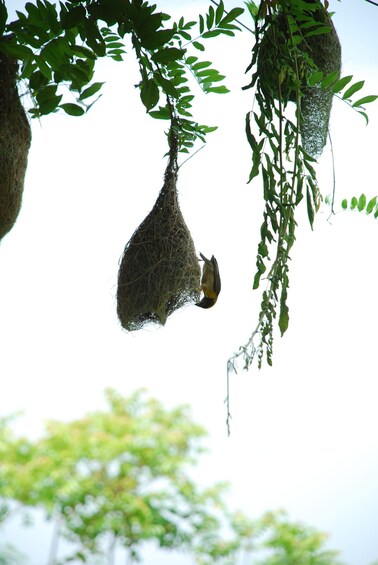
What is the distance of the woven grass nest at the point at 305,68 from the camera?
858mm

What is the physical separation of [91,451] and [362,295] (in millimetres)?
1636

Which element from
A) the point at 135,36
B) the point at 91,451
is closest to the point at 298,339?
the point at 91,451

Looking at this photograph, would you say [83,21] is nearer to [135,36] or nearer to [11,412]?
[135,36]

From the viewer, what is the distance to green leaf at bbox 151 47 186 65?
84 centimetres

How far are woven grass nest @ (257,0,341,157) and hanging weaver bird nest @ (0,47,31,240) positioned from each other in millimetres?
352

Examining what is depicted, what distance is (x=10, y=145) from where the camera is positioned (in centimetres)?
92

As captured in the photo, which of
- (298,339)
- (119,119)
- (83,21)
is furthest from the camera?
(298,339)

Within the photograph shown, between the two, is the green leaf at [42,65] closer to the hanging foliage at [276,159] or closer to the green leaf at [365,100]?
the hanging foliage at [276,159]

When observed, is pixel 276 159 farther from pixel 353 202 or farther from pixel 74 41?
pixel 353 202

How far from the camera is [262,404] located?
10.1ft

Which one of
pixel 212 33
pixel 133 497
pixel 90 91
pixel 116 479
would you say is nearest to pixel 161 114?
pixel 90 91

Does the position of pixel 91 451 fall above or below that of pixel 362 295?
below

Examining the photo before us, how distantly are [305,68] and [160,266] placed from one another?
38 centimetres

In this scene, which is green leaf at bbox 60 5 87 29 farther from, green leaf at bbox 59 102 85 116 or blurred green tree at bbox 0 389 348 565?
blurred green tree at bbox 0 389 348 565
